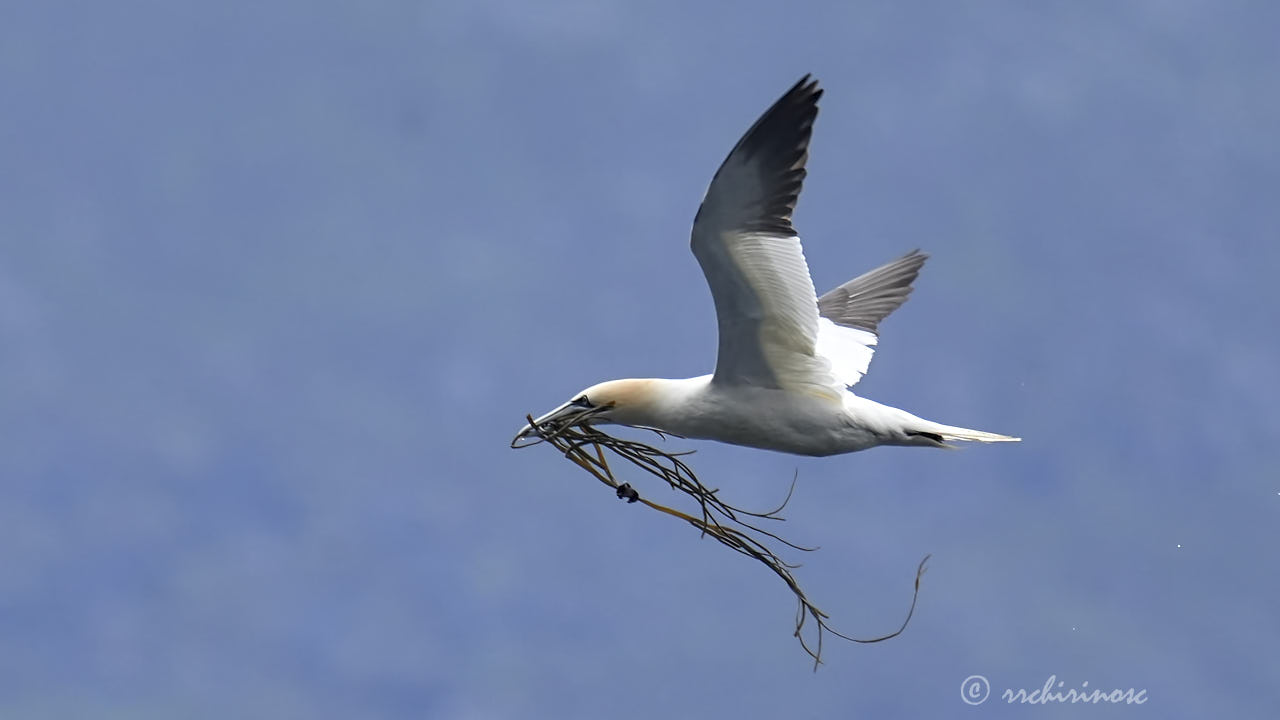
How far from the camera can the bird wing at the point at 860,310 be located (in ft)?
32.2

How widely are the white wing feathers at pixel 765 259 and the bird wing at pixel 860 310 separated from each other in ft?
1.74

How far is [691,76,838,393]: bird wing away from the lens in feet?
25.3

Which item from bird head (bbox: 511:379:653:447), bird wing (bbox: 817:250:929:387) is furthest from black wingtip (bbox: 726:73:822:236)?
bird wing (bbox: 817:250:929:387)

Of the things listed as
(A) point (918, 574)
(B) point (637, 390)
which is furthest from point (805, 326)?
(A) point (918, 574)

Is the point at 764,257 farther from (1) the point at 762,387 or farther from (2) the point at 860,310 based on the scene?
(2) the point at 860,310

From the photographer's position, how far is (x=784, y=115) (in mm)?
7680

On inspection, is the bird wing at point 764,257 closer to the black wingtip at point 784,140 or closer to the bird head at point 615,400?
the black wingtip at point 784,140

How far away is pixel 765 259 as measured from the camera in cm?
812

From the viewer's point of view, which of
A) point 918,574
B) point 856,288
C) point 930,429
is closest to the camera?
point 918,574

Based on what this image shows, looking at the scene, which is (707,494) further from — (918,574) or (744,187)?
(744,187)

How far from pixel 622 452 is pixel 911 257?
4.88 m

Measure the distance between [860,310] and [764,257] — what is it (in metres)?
3.22

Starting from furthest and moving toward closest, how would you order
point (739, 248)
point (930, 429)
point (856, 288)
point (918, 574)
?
point (856, 288)
point (930, 429)
point (739, 248)
point (918, 574)

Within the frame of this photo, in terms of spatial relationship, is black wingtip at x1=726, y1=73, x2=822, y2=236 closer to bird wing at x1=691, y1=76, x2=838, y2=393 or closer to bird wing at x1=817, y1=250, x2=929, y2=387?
bird wing at x1=691, y1=76, x2=838, y2=393
